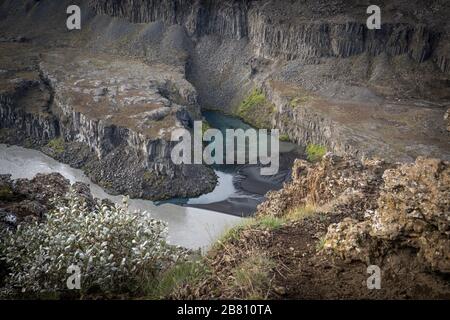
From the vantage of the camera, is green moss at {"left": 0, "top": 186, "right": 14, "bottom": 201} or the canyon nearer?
the canyon

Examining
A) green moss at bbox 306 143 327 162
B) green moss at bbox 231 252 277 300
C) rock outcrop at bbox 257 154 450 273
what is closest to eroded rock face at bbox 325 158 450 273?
rock outcrop at bbox 257 154 450 273

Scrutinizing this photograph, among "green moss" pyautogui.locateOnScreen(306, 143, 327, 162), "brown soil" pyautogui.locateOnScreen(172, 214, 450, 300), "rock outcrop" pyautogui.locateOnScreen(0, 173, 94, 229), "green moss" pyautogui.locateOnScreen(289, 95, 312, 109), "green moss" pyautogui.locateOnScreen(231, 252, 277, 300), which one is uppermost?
"green moss" pyautogui.locateOnScreen(231, 252, 277, 300)

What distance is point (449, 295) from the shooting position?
33.7 feet

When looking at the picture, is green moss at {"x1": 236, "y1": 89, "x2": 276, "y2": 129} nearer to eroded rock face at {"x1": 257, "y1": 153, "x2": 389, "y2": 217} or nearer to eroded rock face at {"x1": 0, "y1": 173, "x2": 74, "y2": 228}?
eroded rock face at {"x1": 257, "y1": 153, "x2": 389, "y2": 217}

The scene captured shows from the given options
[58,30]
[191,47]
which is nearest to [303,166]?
[191,47]

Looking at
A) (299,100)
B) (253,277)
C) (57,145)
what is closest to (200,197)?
(57,145)

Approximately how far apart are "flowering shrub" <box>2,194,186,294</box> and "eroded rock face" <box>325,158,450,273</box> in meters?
4.72

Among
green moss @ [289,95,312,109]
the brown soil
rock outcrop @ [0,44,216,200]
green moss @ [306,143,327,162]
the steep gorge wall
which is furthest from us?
the steep gorge wall

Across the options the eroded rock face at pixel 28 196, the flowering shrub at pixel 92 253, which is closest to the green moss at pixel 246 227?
the flowering shrub at pixel 92 253

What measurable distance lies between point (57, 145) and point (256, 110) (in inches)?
1530

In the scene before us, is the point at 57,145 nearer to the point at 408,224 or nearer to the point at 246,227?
the point at 246,227

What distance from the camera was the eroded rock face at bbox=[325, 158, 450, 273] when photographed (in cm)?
1095

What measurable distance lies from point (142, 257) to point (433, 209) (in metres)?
7.10

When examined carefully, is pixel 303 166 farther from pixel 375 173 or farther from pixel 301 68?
pixel 301 68
